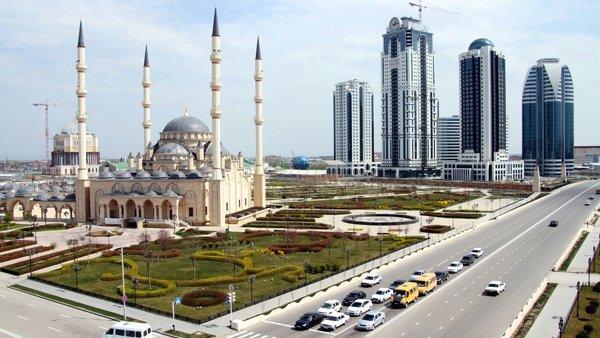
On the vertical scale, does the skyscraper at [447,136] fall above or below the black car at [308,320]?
above

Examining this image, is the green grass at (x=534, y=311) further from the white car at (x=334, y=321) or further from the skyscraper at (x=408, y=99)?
the skyscraper at (x=408, y=99)

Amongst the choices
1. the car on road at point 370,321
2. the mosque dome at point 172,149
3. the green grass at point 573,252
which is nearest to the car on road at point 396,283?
the car on road at point 370,321

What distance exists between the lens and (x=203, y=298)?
35.1 m

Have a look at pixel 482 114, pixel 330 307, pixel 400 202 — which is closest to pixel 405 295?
pixel 330 307

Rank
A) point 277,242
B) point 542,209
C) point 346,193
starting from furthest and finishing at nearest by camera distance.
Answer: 1. point 346,193
2. point 542,209
3. point 277,242

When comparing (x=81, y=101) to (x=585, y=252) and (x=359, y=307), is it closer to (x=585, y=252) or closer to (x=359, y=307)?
(x=359, y=307)

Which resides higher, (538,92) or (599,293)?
(538,92)

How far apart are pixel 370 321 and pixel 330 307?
3.29 m

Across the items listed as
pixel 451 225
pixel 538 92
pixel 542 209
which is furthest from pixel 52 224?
pixel 538 92

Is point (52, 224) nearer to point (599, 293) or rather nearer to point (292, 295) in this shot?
point (292, 295)

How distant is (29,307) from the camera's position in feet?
112

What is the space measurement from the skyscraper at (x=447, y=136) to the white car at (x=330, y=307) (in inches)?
6676

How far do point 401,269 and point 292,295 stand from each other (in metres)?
11.5

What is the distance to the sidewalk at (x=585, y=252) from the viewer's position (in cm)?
4216
